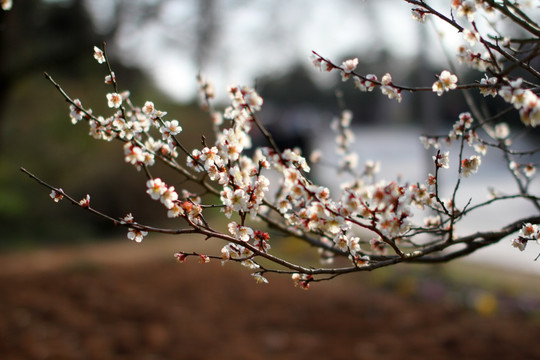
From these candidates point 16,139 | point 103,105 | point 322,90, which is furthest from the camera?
point 322,90

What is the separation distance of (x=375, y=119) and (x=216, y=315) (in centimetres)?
2845

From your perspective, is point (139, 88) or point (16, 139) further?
point (139, 88)

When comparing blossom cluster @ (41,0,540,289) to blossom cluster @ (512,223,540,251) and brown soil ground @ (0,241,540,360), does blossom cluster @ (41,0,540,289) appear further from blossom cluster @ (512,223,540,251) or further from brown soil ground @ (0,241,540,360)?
brown soil ground @ (0,241,540,360)

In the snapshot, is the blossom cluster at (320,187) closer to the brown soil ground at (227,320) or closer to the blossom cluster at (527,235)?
the blossom cluster at (527,235)

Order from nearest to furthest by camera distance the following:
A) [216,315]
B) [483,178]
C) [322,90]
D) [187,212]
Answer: [187,212] < [216,315] < [483,178] < [322,90]

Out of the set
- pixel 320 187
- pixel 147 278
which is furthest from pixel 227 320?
pixel 320 187

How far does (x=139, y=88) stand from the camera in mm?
13891

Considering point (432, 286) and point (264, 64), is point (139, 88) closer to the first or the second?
point (264, 64)

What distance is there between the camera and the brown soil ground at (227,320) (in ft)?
11.9

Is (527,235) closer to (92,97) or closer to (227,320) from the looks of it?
(227,320)

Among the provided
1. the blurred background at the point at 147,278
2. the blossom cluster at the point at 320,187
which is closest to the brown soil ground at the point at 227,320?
the blurred background at the point at 147,278

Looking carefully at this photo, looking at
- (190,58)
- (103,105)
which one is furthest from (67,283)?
(190,58)

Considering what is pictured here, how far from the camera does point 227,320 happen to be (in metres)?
4.35

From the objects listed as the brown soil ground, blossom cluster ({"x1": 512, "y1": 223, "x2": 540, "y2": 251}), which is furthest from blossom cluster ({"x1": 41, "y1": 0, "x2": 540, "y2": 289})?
the brown soil ground
